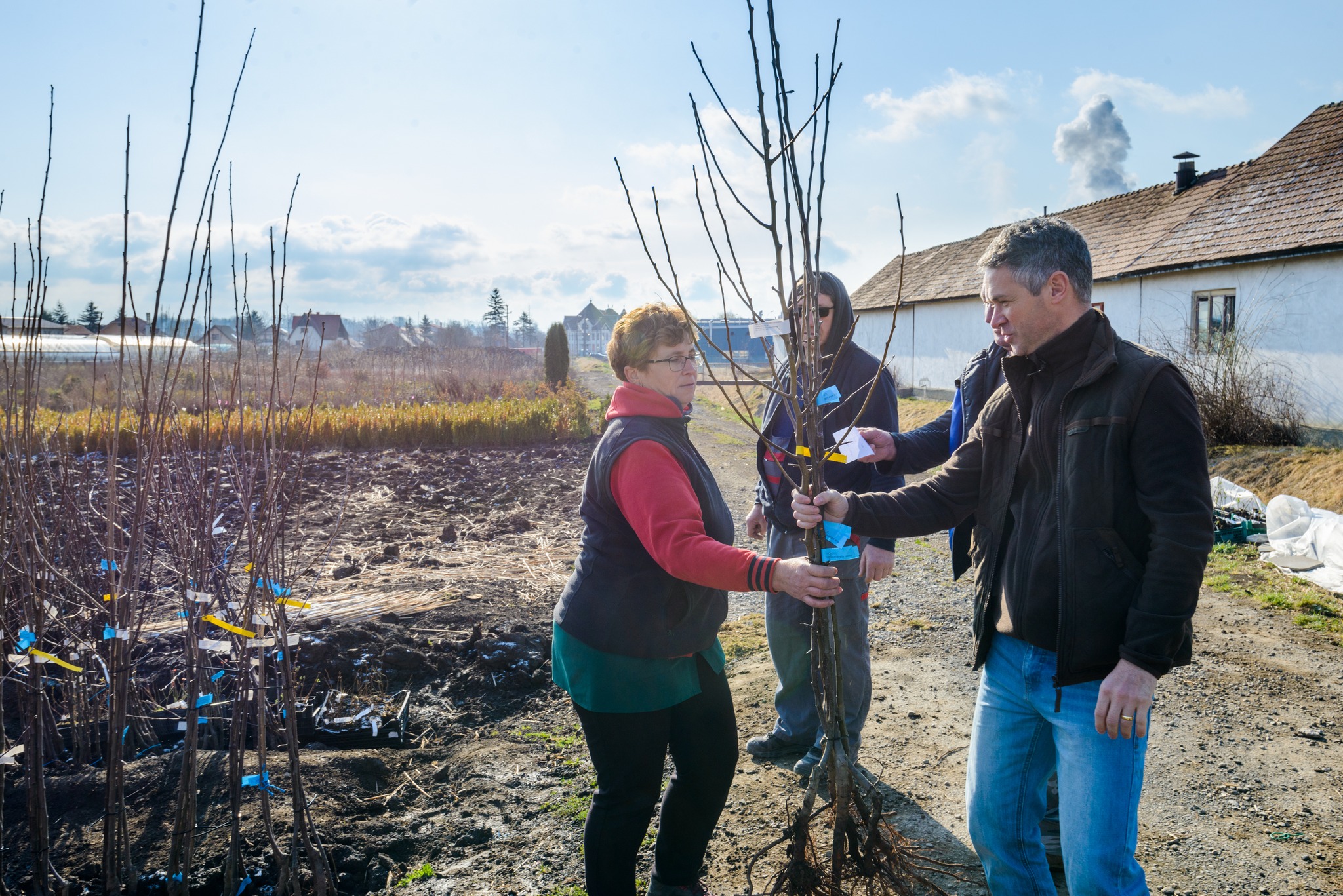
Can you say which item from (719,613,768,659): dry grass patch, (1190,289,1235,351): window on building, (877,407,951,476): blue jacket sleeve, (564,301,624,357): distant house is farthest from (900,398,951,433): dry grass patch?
(564,301,624,357): distant house

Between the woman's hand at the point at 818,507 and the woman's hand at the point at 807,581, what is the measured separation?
140 millimetres

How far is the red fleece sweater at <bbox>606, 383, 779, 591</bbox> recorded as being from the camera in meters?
1.81

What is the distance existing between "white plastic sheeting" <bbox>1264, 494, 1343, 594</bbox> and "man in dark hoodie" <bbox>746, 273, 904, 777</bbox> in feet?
16.4

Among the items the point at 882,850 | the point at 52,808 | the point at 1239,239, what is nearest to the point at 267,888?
the point at 52,808

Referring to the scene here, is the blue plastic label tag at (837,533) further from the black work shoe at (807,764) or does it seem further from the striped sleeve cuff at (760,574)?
the black work shoe at (807,764)

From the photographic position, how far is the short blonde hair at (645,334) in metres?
2.11

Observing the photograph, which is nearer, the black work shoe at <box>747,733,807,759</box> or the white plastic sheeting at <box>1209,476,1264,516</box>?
the black work shoe at <box>747,733,807,759</box>

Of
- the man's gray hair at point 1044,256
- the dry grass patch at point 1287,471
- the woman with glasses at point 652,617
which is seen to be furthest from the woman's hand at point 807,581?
the dry grass patch at point 1287,471

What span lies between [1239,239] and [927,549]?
9.65m

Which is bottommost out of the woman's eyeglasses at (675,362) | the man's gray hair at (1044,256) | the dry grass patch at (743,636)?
the dry grass patch at (743,636)

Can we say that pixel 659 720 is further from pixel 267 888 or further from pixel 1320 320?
pixel 1320 320

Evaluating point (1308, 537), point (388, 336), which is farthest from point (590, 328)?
point (1308, 537)

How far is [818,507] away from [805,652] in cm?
118

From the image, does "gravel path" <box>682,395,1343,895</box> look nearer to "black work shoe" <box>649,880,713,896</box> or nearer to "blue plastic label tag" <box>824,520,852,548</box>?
"black work shoe" <box>649,880,713,896</box>
